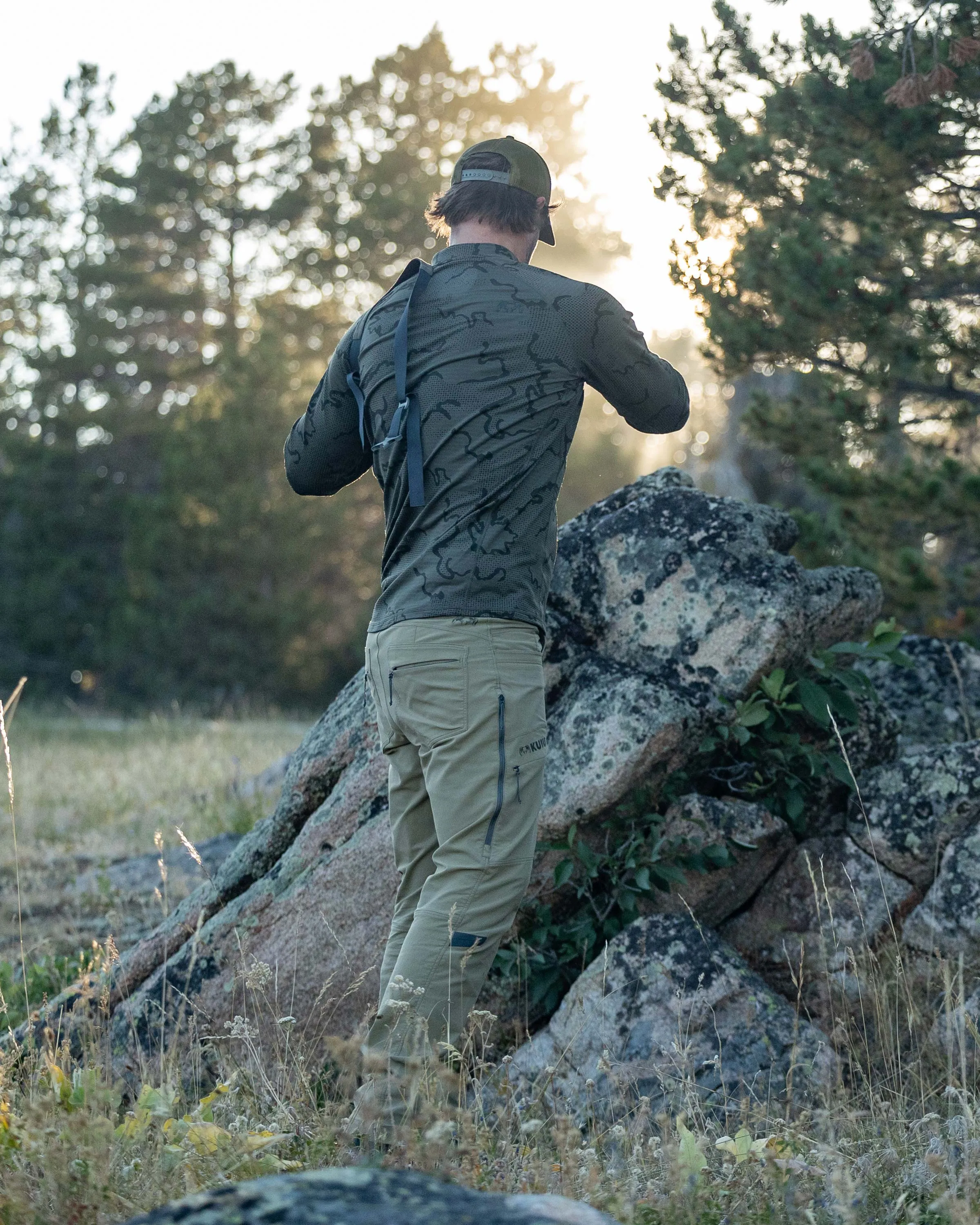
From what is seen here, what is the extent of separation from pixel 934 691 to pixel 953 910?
4.72 ft

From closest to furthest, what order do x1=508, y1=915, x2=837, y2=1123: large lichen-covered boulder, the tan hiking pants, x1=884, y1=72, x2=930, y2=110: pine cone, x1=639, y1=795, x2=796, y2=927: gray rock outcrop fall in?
the tan hiking pants → x1=508, y1=915, x2=837, y2=1123: large lichen-covered boulder → x1=639, y1=795, x2=796, y2=927: gray rock outcrop → x1=884, y1=72, x2=930, y2=110: pine cone

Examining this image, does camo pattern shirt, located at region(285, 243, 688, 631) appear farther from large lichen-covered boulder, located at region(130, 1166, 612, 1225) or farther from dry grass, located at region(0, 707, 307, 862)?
dry grass, located at region(0, 707, 307, 862)

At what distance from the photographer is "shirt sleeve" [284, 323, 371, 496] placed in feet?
10.3

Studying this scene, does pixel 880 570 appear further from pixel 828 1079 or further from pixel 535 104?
pixel 535 104

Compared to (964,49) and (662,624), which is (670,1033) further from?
(964,49)

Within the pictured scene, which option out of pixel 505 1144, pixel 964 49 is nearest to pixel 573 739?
pixel 505 1144

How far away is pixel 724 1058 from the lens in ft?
11.4

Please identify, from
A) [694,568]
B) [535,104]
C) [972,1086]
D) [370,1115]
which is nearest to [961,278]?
[694,568]

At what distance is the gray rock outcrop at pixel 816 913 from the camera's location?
390 cm

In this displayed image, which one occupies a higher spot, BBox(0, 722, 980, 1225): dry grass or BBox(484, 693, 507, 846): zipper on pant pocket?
BBox(484, 693, 507, 846): zipper on pant pocket

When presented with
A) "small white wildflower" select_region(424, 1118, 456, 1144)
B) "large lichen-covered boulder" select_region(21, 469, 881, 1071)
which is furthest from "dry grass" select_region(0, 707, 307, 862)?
"small white wildflower" select_region(424, 1118, 456, 1144)

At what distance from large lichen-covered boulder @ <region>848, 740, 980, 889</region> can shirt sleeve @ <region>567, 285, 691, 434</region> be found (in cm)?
169

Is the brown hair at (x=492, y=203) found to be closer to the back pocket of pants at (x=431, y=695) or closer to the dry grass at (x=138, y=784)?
the back pocket of pants at (x=431, y=695)

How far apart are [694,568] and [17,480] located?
845 inches
